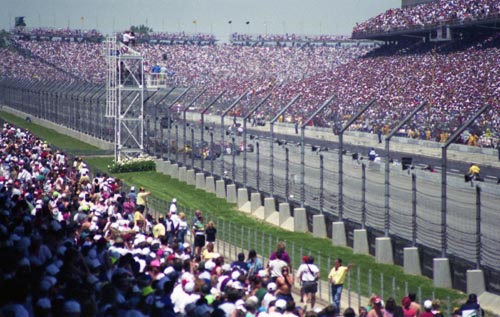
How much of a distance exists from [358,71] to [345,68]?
6.24 metres

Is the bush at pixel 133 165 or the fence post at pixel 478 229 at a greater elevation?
the fence post at pixel 478 229

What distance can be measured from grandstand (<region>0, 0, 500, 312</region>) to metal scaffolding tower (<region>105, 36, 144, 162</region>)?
3.26ft

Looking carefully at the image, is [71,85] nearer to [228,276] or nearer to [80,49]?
[228,276]

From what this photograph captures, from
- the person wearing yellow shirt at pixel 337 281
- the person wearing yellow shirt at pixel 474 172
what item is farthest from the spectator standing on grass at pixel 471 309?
the person wearing yellow shirt at pixel 474 172

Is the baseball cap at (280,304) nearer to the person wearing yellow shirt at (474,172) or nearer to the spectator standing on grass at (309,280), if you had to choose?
the spectator standing on grass at (309,280)

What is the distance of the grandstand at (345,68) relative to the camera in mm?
40438

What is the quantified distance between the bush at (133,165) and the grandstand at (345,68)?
3.35ft

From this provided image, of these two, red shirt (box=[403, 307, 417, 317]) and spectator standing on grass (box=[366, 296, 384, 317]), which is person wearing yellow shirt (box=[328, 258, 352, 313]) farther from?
spectator standing on grass (box=[366, 296, 384, 317])

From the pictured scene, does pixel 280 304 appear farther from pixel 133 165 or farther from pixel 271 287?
pixel 133 165

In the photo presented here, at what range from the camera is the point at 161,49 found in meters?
156

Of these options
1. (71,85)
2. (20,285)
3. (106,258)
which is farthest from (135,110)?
(20,285)

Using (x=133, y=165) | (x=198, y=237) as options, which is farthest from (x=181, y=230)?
(x=133, y=165)

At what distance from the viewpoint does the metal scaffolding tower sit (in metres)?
50.4

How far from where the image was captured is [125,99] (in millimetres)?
52719
